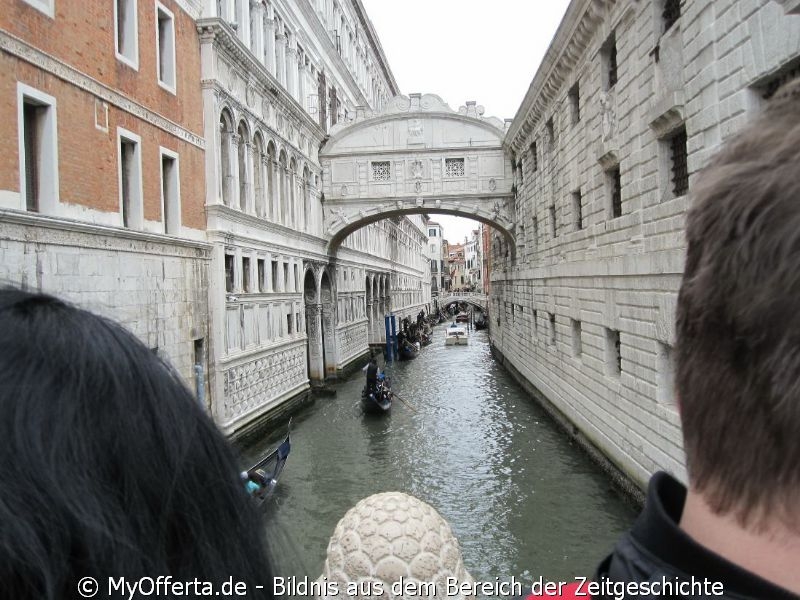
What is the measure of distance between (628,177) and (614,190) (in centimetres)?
113

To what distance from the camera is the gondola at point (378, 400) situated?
14961 mm

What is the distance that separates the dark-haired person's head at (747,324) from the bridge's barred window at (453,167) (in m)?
18.7

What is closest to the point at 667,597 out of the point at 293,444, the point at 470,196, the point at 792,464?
the point at 792,464

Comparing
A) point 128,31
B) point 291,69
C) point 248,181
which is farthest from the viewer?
point 291,69

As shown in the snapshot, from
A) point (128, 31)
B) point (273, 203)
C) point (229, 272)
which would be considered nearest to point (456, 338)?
point (273, 203)

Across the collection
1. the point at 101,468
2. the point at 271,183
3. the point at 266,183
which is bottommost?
the point at 101,468

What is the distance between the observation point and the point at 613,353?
9.85 metres

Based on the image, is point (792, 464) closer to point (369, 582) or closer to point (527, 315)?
point (369, 582)

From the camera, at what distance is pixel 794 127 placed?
2.26 feet

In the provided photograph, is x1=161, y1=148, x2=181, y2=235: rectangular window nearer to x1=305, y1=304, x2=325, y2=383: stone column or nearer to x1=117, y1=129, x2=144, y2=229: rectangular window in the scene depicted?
x1=117, y1=129, x2=144, y2=229: rectangular window

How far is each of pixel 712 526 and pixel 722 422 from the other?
14cm

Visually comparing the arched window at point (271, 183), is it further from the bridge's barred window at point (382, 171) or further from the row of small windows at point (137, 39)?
the bridge's barred window at point (382, 171)

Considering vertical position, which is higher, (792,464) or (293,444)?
(792,464)

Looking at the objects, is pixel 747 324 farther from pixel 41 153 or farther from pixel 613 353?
pixel 613 353
